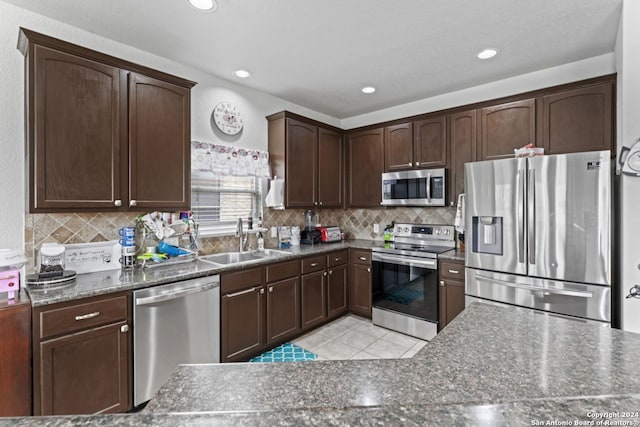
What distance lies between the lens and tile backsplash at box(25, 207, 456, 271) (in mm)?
2076

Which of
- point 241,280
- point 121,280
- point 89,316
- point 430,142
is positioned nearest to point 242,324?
point 241,280

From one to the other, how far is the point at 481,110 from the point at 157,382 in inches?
147

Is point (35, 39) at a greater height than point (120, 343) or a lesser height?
greater

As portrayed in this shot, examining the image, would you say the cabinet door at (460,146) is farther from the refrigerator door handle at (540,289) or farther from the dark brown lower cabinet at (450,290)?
the refrigerator door handle at (540,289)

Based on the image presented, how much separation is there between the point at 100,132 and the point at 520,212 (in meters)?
3.23

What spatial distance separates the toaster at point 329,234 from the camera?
13.0 ft

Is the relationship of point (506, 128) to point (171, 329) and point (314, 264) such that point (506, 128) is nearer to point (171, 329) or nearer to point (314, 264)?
point (314, 264)

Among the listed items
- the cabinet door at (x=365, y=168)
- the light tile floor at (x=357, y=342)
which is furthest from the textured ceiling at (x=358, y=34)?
the light tile floor at (x=357, y=342)

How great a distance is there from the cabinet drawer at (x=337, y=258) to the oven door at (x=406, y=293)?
386 millimetres

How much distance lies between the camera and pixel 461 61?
2.73m

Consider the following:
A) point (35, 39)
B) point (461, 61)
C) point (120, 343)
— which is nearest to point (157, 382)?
point (120, 343)

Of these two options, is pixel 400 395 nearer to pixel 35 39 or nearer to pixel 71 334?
pixel 71 334

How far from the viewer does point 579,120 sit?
2.56 m

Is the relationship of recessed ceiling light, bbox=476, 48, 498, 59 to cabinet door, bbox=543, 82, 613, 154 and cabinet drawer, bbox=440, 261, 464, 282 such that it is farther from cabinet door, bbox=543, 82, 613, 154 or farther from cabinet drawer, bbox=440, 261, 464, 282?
cabinet drawer, bbox=440, 261, 464, 282
